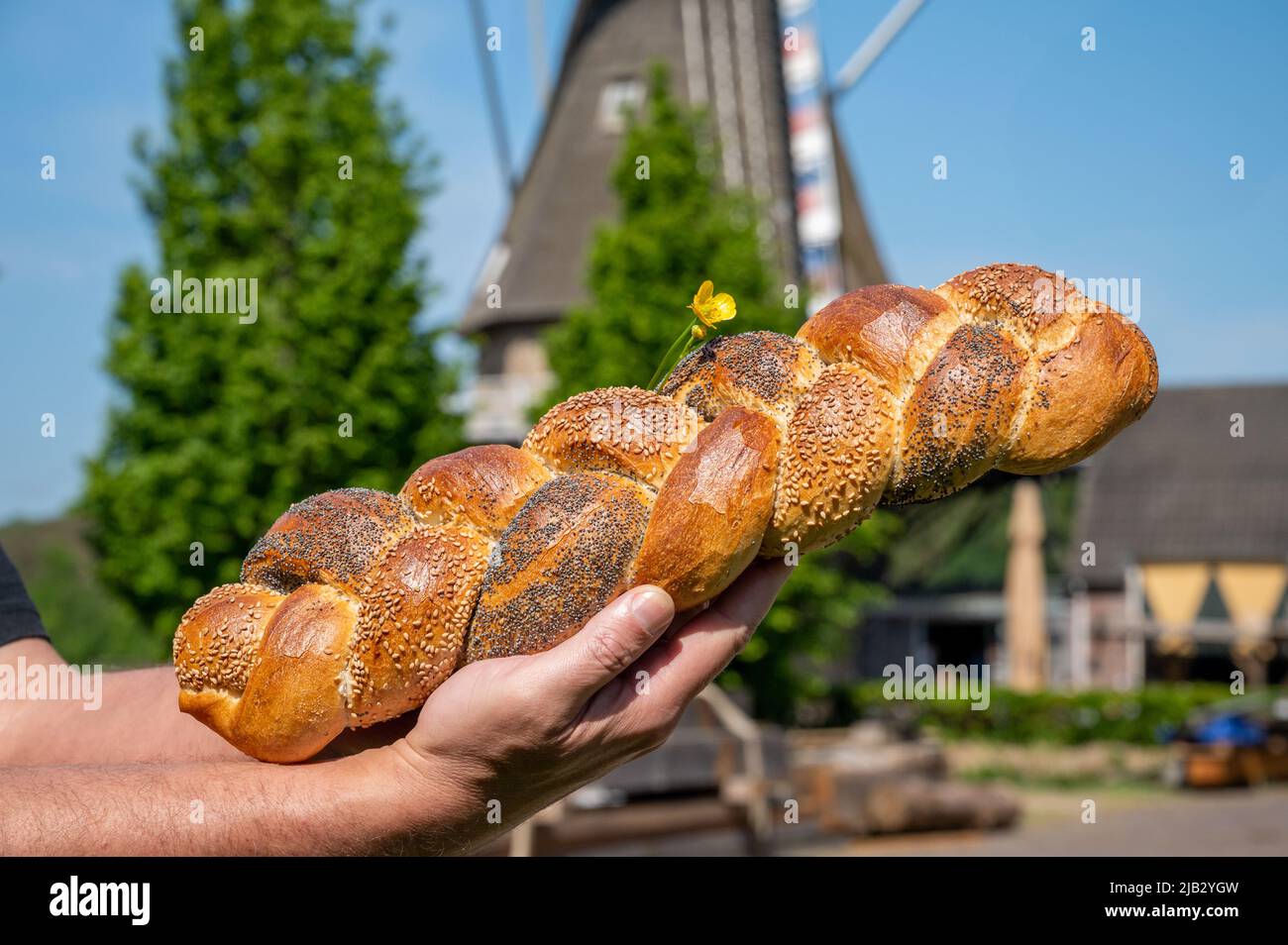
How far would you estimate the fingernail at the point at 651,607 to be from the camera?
2.71 m

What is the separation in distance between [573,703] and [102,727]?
1463mm

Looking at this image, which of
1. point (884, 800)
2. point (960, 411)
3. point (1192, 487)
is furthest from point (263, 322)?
point (1192, 487)

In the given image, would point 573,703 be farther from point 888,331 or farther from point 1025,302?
point 1025,302

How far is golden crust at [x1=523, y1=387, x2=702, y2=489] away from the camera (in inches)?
115

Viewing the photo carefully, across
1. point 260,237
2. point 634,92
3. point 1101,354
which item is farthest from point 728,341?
point 634,92

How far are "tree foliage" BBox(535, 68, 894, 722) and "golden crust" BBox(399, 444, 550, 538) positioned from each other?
15082 mm

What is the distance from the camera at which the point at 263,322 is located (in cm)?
1705

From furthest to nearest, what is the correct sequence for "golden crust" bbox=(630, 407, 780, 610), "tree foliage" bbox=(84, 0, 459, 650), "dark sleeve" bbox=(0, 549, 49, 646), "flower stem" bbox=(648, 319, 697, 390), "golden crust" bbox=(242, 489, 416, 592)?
"tree foliage" bbox=(84, 0, 459, 650) → "dark sleeve" bbox=(0, 549, 49, 646) → "flower stem" bbox=(648, 319, 697, 390) → "golden crust" bbox=(242, 489, 416, 592) → "golden crust" bbox=(630, 407, 780, 610)

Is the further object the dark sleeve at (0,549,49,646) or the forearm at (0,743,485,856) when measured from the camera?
the dark sleeve at (0,549,49,646)

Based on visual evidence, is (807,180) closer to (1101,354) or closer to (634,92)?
(634,92)

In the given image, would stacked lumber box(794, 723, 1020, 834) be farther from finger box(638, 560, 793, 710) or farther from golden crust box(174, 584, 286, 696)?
golden crust box(174, 584, 286, 696)

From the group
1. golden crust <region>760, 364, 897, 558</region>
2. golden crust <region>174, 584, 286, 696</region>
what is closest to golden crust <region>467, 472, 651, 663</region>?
golden crust <region>760, 364, 897, 558</region>
